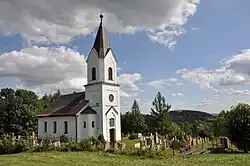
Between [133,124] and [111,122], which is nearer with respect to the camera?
[111,122]

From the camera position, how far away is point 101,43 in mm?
46406

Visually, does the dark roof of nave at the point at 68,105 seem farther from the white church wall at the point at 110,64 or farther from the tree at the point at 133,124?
the tree at the point at 133,124

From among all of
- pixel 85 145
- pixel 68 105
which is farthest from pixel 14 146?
pixel 68 105

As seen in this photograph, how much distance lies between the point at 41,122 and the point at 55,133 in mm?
5644

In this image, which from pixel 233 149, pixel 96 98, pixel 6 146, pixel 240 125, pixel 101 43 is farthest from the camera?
pixel 101 43

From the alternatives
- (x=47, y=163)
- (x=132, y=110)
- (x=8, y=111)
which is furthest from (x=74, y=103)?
(x=132, y=110)

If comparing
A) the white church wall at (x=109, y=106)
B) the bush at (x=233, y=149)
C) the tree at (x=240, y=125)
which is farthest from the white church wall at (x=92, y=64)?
the bush at (x=233, y=149)

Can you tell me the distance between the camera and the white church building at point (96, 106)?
43.5 metres

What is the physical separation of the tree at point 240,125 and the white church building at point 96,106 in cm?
1877

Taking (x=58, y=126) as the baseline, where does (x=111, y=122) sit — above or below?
above

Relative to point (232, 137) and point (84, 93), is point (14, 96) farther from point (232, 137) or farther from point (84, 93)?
point (232, 137)

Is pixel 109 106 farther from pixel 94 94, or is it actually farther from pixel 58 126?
pixel 58 126

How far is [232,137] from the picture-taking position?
100ft

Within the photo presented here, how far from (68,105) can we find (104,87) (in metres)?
7.84
